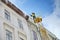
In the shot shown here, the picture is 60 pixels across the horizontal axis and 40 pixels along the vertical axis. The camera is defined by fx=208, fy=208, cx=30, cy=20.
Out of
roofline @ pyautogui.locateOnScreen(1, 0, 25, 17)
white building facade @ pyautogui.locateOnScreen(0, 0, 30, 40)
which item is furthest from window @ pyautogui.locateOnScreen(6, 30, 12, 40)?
roofline @ pyautogui.locateOnScreen(1, 0, 25, 17)

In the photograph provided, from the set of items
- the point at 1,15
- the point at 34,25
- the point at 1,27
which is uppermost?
the point at 34,25

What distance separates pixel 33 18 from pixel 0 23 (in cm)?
873

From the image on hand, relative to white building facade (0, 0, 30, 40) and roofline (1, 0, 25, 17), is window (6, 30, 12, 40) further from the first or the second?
roofline (1, 0, 25, 17)

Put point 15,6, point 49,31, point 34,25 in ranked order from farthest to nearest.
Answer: point 49,31, point 34,25, point 15,6

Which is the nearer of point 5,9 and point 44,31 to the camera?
point 5,9

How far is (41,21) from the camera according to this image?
30.4 meters

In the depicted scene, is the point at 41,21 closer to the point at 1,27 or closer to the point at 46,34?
the point at 46,34

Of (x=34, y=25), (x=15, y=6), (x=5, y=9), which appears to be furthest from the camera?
(x=34, y=25)

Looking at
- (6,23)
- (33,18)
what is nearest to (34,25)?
(33,18)

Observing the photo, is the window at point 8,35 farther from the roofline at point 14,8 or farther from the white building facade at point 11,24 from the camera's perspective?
the roofline at point 14,8

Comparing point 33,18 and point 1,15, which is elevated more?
point 33,18

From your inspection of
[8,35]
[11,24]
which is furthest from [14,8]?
[8,35]

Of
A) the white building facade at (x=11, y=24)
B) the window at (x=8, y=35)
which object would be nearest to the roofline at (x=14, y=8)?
the white building facade at (x=11, y=24)

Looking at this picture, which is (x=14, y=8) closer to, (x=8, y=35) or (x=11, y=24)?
(x=11, y=24)
